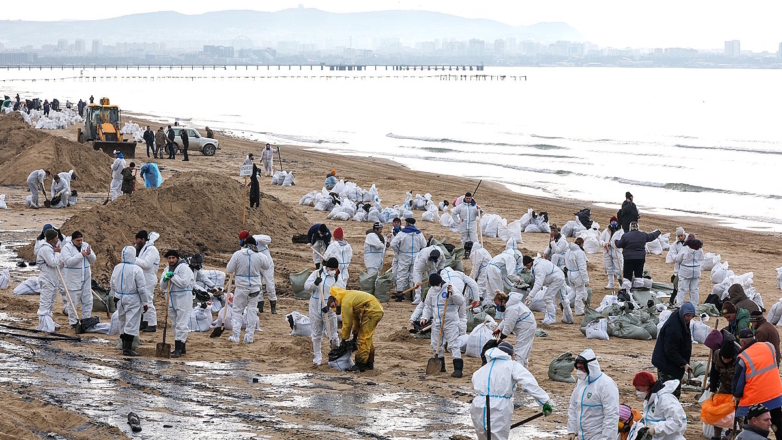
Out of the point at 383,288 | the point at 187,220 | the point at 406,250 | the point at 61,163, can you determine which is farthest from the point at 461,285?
the point at 61,163

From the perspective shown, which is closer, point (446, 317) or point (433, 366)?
point (433, 366)

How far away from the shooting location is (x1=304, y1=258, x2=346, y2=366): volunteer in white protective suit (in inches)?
473

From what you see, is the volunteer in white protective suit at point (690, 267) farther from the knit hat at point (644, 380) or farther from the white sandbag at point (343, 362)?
the knit hat at point (644, 380)

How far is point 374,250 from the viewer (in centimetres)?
1680

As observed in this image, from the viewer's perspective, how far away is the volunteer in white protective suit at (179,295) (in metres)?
12.2

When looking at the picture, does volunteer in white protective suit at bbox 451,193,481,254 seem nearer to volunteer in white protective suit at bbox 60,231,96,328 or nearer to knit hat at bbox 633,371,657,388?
volunteer in white protective suit at bbox 60,231,96,328

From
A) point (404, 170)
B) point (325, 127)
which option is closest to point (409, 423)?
point (404, 170)

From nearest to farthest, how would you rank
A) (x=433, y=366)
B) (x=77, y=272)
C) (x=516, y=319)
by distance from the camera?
(x=516, y=319), (x=433, y=366), (x=77, y=272)

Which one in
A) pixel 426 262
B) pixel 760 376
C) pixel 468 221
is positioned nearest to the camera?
pixel 760 376

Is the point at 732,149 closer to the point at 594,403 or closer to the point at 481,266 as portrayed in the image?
the point at 481,266

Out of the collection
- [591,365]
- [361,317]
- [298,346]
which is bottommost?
[298,346]

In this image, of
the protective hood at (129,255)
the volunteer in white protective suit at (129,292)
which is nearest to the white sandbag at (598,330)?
the volunteer in white protective suit at (129,292)

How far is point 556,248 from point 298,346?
17.7 ft

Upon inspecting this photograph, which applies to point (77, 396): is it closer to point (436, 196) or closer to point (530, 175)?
point (436, 196)
